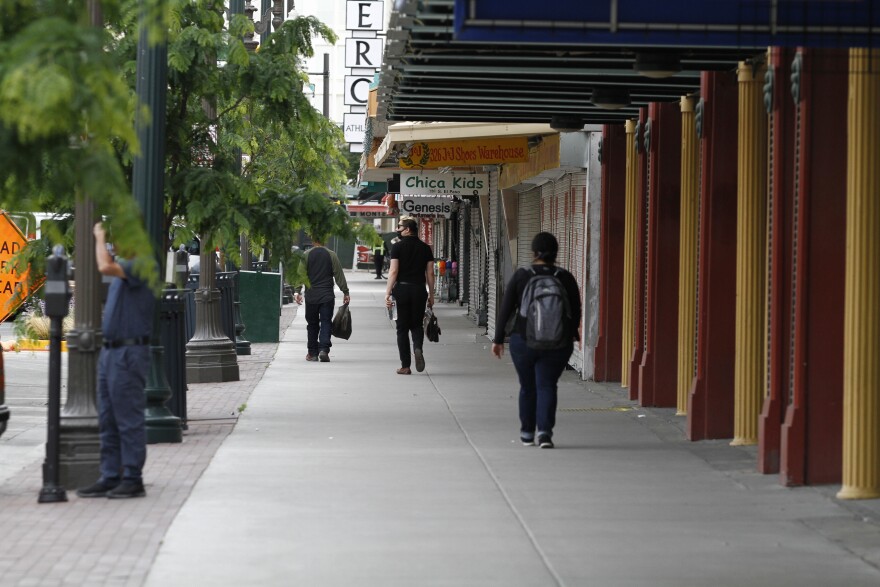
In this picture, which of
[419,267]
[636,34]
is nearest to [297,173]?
[419,267]

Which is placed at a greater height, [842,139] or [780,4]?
[780,4]

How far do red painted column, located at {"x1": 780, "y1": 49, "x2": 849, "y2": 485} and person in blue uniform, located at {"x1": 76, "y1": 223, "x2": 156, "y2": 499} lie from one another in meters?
4.06

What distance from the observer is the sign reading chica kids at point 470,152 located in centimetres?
2023

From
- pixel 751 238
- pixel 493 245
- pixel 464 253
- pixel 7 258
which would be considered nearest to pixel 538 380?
pixel 751 238

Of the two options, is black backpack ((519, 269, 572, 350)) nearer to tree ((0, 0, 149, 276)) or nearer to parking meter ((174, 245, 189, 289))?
parking meter ((174, 245, 189, 289))

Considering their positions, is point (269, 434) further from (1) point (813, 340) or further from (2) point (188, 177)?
(1) point (813, 340)

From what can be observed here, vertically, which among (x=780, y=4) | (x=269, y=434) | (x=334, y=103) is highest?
(x=334, y=103)

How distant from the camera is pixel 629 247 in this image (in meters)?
16.1

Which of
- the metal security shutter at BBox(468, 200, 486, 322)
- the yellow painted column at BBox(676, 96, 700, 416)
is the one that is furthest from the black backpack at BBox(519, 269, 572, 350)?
the metal security shutter at BBox(468, 200, 486, 322)

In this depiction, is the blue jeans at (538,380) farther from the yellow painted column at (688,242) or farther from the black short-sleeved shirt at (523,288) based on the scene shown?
the yellow painted column at (688,242)

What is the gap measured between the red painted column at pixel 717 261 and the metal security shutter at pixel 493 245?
44.3ft

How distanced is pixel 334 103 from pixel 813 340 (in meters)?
93.1

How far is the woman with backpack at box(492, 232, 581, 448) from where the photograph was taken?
1125 centimetres

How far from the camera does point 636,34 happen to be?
8.30 m
